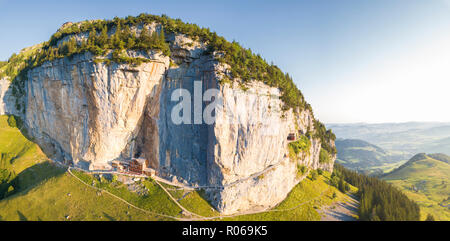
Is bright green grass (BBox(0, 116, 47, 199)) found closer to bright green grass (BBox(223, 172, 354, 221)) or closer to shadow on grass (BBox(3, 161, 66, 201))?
shadow on grass (BBox(3, 161, 66, 201))

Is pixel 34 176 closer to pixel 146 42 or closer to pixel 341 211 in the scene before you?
pixel 146 42

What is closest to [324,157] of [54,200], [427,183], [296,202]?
[296,202]

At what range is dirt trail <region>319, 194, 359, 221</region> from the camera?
47594 millimetres

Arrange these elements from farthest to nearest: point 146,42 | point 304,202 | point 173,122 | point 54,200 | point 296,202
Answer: point 304,202 → point 296,202 → point 173,122 → point 146,42 → point 54,200

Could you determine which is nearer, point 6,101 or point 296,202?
point 296,202

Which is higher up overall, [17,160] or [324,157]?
[17,160]

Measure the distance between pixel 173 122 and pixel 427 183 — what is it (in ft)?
582

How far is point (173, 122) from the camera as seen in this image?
40719 mm

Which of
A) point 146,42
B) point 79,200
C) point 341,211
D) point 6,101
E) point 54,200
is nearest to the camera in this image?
point 79,200

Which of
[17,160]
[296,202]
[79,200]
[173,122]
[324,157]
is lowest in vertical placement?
[296,202]

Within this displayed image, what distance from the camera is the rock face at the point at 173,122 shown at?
37500 millimetres

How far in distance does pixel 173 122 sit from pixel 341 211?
53.7 metres

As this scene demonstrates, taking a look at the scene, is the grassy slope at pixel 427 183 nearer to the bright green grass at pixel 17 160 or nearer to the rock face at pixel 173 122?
the rock face at pixel 173 122
